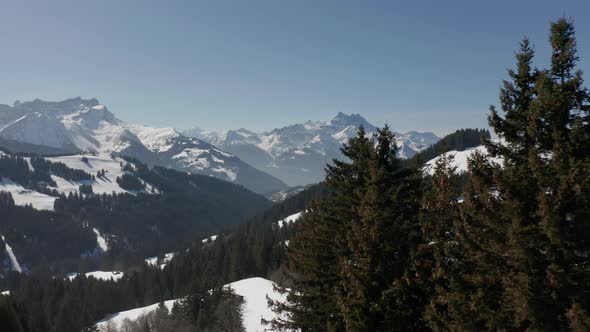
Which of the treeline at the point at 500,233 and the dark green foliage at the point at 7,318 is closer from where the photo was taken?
the treeline at the point at 500,233

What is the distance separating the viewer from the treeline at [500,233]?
11.1m

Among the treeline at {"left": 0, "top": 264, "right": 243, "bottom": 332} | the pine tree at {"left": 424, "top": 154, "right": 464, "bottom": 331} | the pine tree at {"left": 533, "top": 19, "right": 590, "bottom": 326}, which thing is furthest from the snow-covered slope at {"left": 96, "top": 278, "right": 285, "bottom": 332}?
the pine tree at {"left": 533, "top": 19, "right": 590, "bottom": 326}

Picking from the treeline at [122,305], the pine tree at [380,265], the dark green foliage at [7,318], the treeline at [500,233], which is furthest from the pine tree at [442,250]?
the dark green foliage at [7,318]

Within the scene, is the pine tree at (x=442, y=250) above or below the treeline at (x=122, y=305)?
above

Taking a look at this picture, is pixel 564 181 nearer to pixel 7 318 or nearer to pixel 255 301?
pixel 255 301

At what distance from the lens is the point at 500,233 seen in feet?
41.8

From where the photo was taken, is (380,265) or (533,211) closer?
(533,211)

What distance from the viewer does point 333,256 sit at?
2152 cm

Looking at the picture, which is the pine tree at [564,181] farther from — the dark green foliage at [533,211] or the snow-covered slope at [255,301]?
the snow-covered slope at [255,301]

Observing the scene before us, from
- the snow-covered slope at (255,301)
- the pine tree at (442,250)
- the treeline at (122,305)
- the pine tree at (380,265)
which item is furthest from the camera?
the snow-covered slope at (255,301)

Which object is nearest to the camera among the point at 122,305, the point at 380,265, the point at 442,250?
the point at 442,250

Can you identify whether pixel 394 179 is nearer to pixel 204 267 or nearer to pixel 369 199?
pixel 369 199

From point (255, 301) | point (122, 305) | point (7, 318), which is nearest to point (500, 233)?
point (255, 301)

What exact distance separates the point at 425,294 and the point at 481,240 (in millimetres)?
4034
